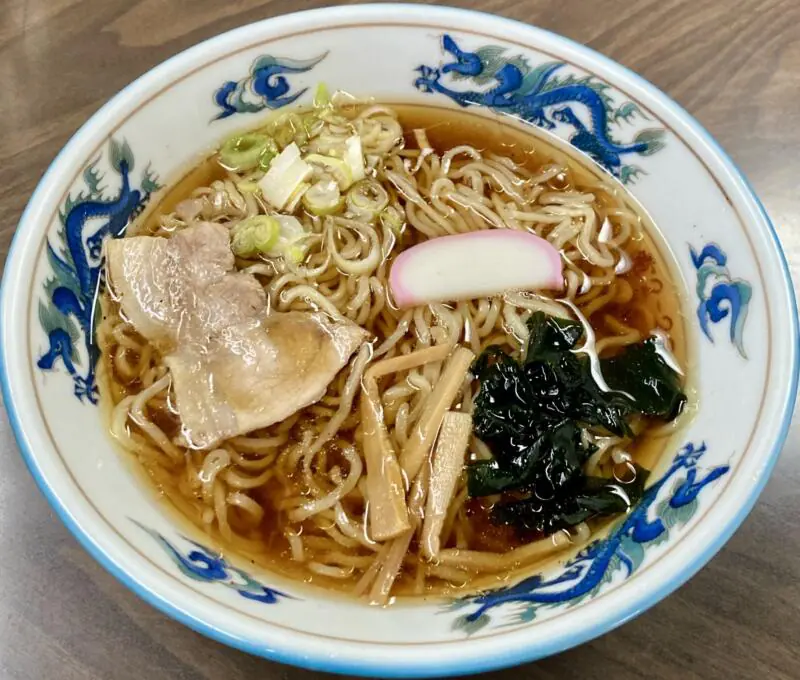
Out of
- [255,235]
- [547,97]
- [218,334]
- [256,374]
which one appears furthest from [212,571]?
[547,97]

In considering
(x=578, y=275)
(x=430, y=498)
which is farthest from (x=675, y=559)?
(x=578, y=275)

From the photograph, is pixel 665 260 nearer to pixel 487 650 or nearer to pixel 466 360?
pixel 466 360

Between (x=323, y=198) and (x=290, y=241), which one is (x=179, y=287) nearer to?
(x=290, y=241)

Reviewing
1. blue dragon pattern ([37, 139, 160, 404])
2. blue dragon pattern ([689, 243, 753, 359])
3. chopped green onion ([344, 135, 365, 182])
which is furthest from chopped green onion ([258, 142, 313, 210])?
blue dragon pattern ([689, 243, 753, 359])

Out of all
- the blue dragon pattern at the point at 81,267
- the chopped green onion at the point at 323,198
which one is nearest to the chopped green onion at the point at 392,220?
the chopped green onion at the point at 323,198

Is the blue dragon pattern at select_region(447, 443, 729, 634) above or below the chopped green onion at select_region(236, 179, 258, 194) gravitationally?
below

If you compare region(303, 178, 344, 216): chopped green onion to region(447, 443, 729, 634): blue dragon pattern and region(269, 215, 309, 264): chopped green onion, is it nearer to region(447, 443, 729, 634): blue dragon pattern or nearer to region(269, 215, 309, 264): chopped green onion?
region(269, 215, 309, 264): chopped green onion

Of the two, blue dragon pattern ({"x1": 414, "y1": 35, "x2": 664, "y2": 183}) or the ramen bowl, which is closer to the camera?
the ramen bowl
